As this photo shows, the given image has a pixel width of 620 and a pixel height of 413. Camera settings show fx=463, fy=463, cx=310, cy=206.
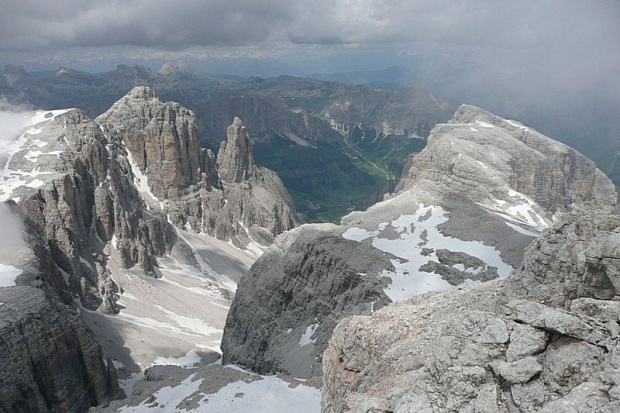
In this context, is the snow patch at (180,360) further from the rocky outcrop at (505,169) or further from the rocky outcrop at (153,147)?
the rocky outcrop at (153,147)

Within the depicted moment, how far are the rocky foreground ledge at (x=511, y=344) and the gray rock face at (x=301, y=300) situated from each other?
1168 inches

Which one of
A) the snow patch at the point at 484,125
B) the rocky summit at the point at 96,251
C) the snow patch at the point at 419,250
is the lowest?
the rocky summit at the point at 96,251

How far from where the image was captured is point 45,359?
6556 cm

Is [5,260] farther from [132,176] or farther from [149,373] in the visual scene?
[132,176]

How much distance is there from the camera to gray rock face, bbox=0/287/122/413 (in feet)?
197

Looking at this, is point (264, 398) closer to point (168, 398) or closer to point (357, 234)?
point (168, 398)

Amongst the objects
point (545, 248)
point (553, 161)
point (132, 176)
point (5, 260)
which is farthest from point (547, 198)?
point (132, 176)

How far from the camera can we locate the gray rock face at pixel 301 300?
5978cm

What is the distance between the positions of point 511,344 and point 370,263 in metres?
49.3

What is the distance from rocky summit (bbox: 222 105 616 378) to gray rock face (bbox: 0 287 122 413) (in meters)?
21.9

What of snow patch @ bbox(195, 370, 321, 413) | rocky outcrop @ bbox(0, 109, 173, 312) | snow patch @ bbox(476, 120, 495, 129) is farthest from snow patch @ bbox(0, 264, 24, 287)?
snow patch @ bbox(476, 120, 495, 129)

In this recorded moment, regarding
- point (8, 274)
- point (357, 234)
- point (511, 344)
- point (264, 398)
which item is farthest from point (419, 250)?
point (8, 274)

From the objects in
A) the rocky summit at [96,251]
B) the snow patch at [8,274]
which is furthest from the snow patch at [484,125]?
the snow patch at [8,274]

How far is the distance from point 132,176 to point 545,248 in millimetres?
184979
